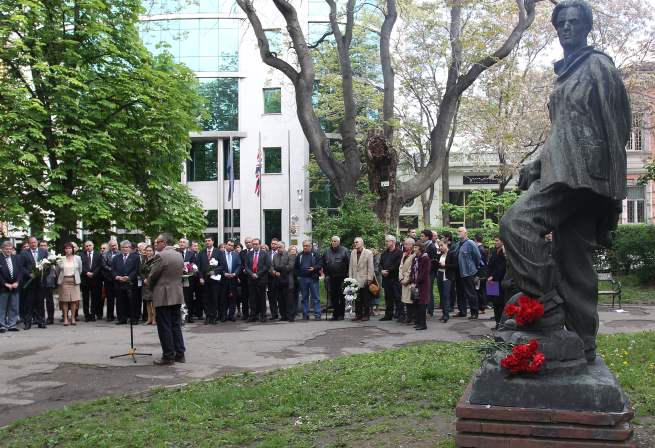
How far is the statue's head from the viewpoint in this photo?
5.31 m

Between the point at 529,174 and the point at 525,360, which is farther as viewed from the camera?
the point at 529,174

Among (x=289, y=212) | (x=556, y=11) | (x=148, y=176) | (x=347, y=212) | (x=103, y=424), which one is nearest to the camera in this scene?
(x=556, y=11)

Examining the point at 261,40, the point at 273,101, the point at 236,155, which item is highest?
the point at 273,101

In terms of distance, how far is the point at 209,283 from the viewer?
53.2 feet

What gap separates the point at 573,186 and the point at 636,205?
43.5 meters

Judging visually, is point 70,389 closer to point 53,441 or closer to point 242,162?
point 53,441

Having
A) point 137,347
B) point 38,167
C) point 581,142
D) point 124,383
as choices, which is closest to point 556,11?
point 581,142

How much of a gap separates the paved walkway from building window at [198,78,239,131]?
2629 cm

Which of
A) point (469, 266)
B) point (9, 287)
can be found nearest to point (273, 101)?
point (469, 266)

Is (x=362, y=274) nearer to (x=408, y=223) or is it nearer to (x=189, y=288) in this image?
(x=189, y=288)

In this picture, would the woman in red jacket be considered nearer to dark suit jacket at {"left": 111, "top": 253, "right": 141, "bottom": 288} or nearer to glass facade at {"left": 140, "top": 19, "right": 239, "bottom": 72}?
dark suit jacket at {"left": 111, "top": 253, "right": 141, "bottom": 288}

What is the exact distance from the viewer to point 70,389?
8773 millimetres

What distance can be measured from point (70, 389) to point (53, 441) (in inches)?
109

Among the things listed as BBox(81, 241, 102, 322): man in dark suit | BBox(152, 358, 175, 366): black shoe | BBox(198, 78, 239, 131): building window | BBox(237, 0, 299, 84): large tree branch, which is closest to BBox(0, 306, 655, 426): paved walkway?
BBox(152, 358, 175, 366): black shoe
